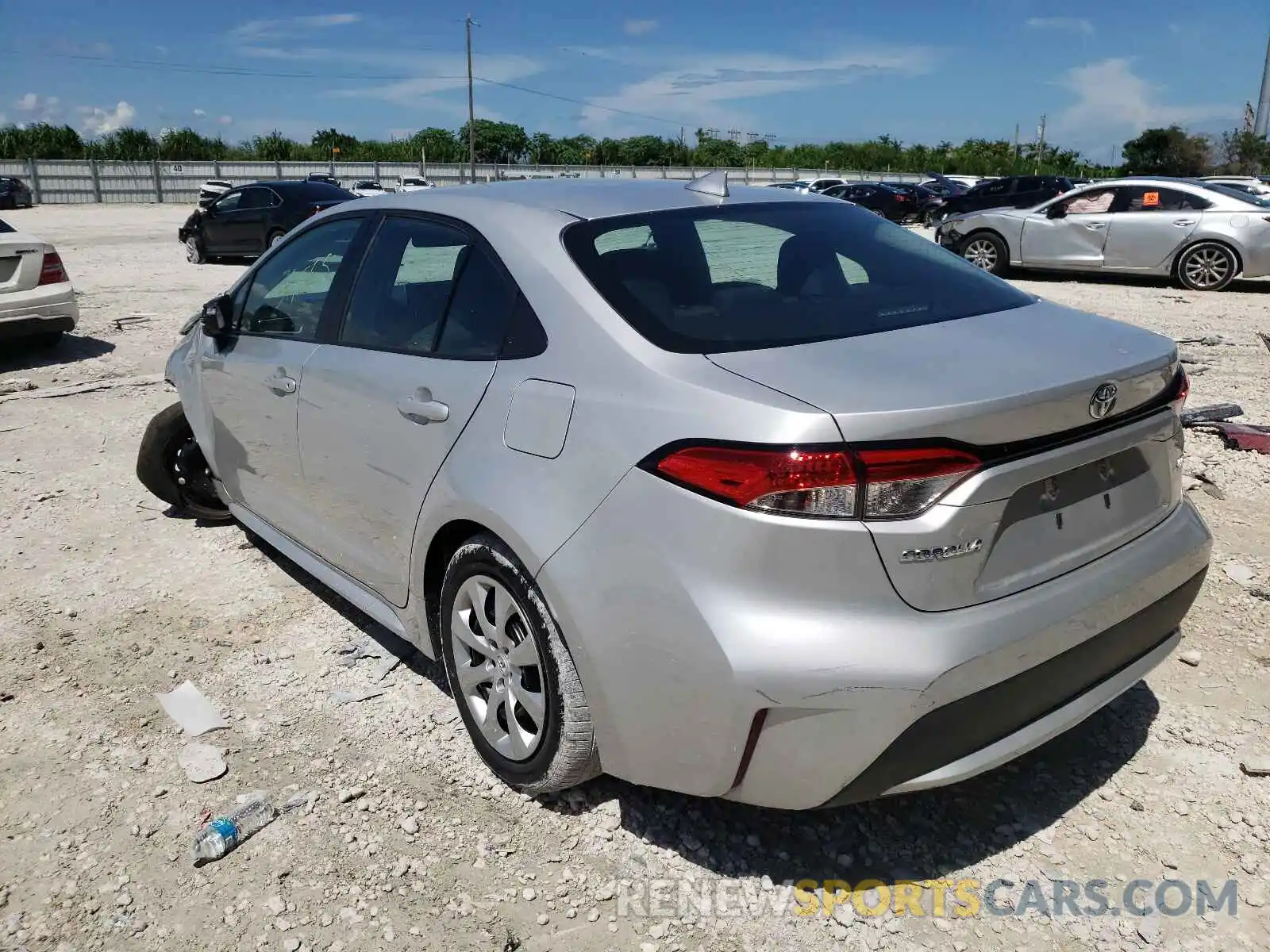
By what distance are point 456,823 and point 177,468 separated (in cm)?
312

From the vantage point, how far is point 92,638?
Result: 391cm

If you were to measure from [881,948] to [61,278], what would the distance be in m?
9.45

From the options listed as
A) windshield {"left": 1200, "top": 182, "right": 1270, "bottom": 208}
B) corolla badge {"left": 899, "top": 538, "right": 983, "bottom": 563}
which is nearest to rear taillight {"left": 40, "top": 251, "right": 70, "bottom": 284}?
corolla badge {"left": 899, "top": 538, "right": 983, "bottom": 563}

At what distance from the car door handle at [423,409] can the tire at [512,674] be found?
0.37 m

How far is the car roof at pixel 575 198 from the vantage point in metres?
3.00

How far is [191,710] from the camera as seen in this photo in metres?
3.39

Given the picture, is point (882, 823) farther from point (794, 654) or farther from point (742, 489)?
point (742, 489)

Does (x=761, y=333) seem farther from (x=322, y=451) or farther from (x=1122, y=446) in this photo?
(x=322, y=451)

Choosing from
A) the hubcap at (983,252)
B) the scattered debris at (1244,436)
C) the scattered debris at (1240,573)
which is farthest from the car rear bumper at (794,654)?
the hubcap at (983,252)

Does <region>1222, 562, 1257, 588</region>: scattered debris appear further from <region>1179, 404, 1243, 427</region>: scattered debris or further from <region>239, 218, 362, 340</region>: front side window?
<region>239, 218, 362, 340</region>: front side window

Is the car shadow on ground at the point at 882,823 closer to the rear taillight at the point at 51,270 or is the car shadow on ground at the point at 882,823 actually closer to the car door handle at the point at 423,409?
the car door handle at the point at 423,409

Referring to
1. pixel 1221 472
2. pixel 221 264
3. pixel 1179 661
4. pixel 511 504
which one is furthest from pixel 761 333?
pixel 221 264

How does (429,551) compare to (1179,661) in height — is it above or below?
above

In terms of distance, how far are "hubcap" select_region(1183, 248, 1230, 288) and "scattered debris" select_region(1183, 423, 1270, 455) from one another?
8.29 meters
